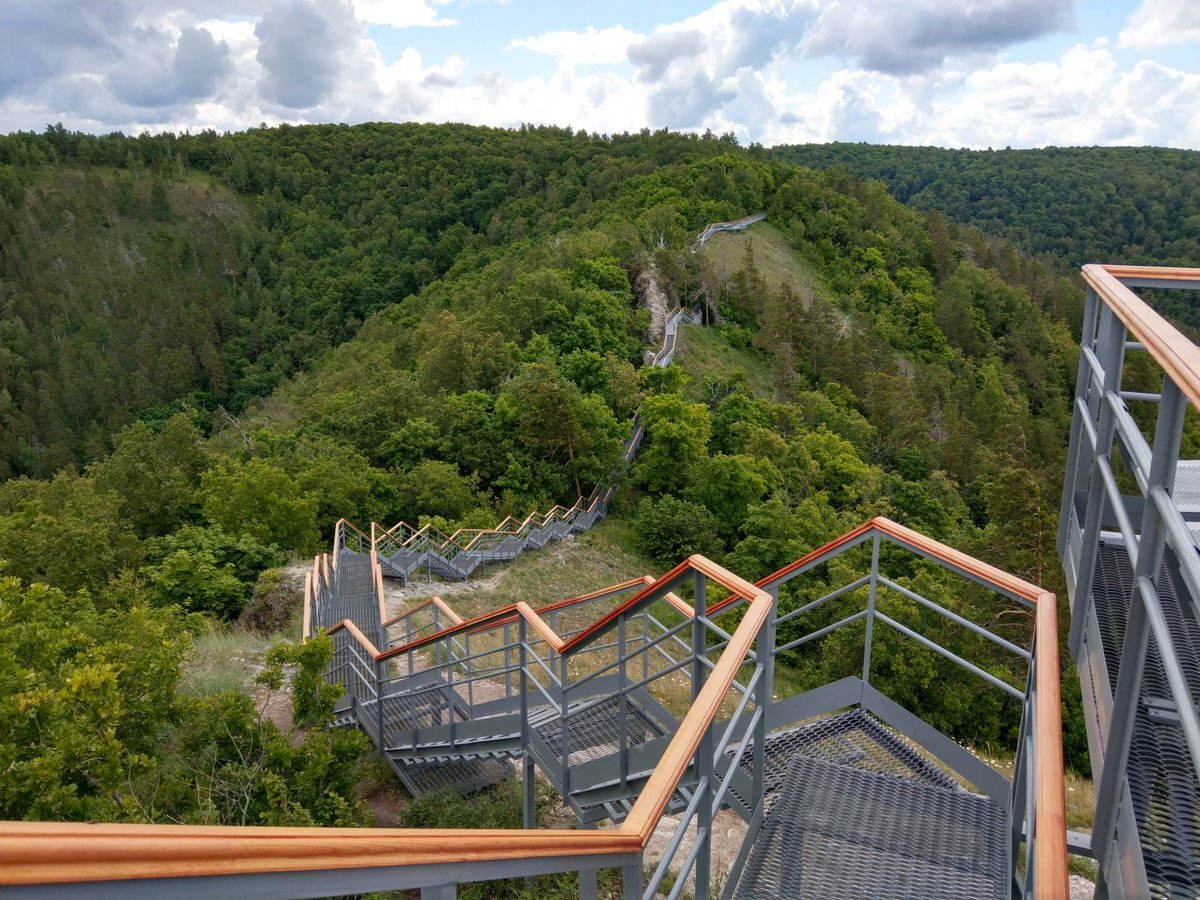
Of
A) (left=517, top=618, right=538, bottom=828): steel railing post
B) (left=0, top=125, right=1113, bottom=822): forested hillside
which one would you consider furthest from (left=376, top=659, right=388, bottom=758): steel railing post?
(left=517, top=618, right=538, bottom=828): steel railing post

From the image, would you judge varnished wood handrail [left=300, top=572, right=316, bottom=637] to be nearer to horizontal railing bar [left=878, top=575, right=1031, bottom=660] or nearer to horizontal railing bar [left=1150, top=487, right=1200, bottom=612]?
horizontal railing bar [left=878, top=575, right=1031, bottom=660]

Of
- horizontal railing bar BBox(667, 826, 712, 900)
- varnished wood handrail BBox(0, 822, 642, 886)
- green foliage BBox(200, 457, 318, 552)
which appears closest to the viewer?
varnished wood handrail BBox(0, 822, 642, 886)

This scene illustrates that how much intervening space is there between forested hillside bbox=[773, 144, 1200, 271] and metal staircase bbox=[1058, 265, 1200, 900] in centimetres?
10716

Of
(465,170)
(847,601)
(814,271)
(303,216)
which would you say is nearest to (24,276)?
(303,216)

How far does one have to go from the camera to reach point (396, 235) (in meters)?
95.2

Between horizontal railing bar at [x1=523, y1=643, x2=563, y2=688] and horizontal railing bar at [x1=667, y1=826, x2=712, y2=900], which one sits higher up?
horizontal railing bar at [x1=667, y1=826, x2=712, y2=900]

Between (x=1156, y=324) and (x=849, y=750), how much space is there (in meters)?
2.89

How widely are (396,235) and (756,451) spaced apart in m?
73.9

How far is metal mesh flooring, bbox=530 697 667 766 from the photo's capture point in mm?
5906

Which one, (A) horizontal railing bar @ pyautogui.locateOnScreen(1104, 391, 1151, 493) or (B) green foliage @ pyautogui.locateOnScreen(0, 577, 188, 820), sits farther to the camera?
(B) green foliage @ pyautogui.locateOnScreen(0, 577, 188, 820)

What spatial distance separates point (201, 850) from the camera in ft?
3.84

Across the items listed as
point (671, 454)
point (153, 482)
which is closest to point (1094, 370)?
point (153, 482)

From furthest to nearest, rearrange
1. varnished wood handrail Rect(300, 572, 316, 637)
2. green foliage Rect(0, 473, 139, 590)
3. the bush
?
the bush, green foliage Rect(0, 473, 139, 590), varnished wood handrail Rect(300, 572, 316, 637)

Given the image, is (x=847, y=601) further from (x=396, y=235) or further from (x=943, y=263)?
(x=396, y=235)
